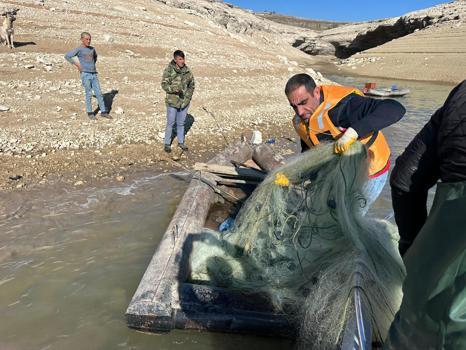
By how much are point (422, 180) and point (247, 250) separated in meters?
2.30

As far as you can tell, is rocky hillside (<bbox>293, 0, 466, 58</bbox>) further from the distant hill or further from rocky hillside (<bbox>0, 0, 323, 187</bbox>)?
rocky hillside (<bbox>0, 0, 323, 187</bbox>)

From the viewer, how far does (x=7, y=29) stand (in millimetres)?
12828

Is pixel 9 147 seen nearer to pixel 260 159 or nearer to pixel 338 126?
pixel 260 159

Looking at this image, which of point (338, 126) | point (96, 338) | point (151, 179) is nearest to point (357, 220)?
point (338, 126)

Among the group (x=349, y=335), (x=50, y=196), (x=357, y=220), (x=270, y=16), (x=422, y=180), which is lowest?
(x=50, y=196)

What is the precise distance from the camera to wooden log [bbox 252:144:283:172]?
6863 millimetres

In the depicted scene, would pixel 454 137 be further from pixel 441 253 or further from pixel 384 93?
pixel 384 93

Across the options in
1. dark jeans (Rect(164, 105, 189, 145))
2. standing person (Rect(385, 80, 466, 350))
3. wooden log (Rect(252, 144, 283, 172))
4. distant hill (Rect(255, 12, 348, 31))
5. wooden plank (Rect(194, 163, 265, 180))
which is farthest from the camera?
distant hill (Rect(255, 12, 348, 31))

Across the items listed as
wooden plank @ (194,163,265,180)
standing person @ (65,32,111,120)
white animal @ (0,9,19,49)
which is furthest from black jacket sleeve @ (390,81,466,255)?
white animal @ (0,9,19,49)

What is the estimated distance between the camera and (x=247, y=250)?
3998 millimetres

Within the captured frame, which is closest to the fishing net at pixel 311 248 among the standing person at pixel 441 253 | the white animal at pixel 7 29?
the standing person at pixel 441 253

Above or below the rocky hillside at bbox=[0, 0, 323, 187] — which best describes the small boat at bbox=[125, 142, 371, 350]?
below

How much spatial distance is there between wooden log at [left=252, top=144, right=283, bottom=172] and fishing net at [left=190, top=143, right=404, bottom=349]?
2.72 metres

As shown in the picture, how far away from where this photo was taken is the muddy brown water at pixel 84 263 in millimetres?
3717
